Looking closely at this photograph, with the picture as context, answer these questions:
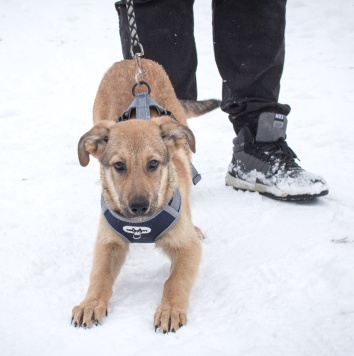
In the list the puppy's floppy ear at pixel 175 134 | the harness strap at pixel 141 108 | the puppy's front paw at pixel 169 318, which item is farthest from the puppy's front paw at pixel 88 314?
the harness strap at pixel 141 108

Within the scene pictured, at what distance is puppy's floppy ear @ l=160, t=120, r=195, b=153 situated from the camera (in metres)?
2.79

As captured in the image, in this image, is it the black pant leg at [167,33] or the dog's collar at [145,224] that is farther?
the black pant leg at [167,33]

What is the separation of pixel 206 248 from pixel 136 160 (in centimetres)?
73

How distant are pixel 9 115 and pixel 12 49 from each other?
2.79m

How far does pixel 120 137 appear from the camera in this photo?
105 inches

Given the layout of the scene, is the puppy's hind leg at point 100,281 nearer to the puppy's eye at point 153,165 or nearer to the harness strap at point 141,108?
the puppy's eye at point 153,165

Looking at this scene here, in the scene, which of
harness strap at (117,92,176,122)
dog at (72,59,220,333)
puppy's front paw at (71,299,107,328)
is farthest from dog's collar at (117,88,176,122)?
puppy's front paw at (71,299,107,328)

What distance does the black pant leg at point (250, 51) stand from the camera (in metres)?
3.42

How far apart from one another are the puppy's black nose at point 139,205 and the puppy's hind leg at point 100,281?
1.19 ft

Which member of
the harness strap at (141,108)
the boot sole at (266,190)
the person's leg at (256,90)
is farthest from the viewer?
the person's leg at (256,90)

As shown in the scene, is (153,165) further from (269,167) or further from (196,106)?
(196,106)

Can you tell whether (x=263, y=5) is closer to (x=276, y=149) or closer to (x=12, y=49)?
(x=276, y=149)

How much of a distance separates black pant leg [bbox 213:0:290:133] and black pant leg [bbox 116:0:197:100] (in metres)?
0.24

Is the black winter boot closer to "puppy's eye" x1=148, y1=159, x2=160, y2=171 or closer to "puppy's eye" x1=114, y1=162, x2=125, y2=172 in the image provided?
"puppy's eye" x1=148, y1=159, x2=160, y2=171
